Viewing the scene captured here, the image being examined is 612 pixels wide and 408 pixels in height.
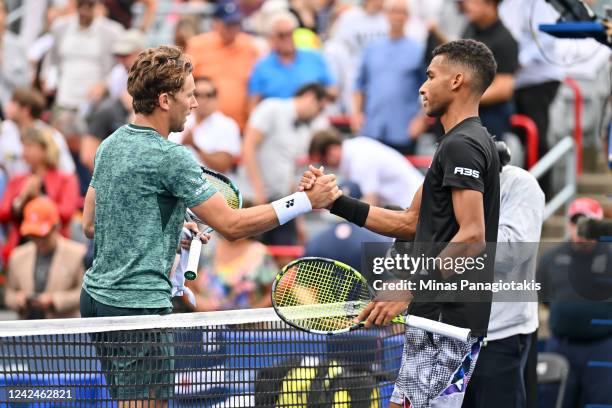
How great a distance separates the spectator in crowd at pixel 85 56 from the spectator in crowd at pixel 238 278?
→ 3.59 m

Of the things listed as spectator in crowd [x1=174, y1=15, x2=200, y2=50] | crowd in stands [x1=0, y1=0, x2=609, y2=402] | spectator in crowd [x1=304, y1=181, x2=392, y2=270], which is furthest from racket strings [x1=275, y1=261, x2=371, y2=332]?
spectator in crowd [x1=174, y1=15, x2=200, y2=50]

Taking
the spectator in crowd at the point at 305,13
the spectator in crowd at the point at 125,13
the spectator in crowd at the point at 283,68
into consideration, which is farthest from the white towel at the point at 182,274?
the spectator in crowd at the point at 125,13

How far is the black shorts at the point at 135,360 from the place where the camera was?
5.50 m

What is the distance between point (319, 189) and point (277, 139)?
5.69 metres

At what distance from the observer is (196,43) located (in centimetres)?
1271

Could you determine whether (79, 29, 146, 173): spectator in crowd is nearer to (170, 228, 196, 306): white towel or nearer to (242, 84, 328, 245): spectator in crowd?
(242, 84, 328, 245): spectator in crowd

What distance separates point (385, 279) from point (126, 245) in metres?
1.25

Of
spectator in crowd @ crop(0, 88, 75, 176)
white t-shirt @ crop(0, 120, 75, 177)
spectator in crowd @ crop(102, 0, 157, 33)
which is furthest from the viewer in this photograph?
spectator in crowd @ crop(102, 0, 157, 33)

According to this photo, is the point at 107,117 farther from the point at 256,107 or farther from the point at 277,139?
the point at 277,139

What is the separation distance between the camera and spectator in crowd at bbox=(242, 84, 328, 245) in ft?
37.9

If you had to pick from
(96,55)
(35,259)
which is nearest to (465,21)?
(96,55)

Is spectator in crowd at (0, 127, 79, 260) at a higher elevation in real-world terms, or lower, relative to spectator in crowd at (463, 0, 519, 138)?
lower

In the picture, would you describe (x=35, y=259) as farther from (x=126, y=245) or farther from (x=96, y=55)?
(x=126, y=245)

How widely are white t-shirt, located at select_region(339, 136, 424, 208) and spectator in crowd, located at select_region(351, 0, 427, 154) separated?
1024 millimetres
